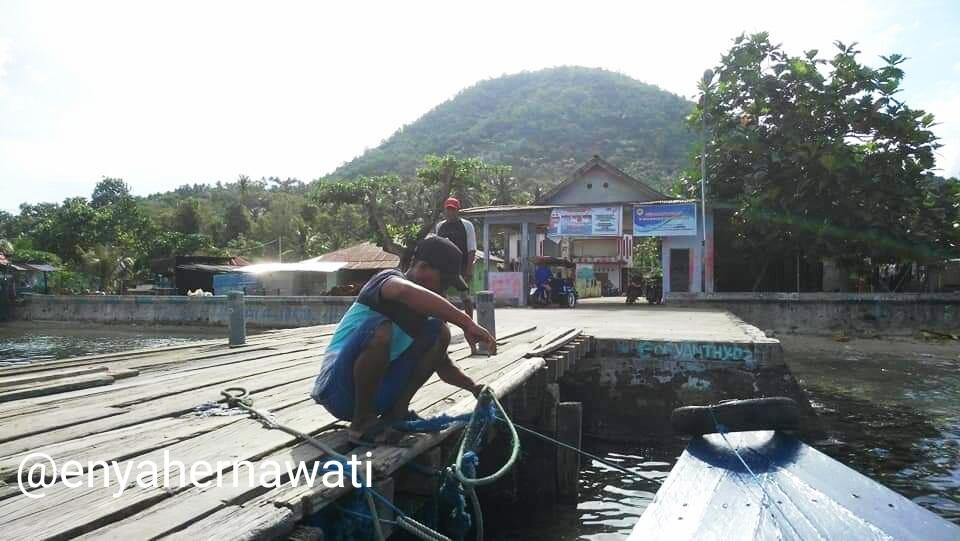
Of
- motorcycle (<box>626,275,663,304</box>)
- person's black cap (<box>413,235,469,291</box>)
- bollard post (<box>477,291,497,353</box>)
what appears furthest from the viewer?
motorcycle (<box>626,275,663,304</box>)

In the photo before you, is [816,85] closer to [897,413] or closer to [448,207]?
[897,413]

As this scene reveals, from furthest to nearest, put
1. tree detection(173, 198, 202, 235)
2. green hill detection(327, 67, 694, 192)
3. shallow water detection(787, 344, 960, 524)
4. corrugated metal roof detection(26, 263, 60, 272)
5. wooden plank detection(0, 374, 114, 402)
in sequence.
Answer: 1. green hill detection(327, 67, 694, 192)
2. tree detection(173, 198, 202, 235)
3. corrugated metal roof detection(26, 263, 60, 272)
4. shallow water detection(787, 344, 960, 524)
5. wooden plank detection(0, 374, 114, 402)

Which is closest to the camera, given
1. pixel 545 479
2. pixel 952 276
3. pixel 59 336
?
pixel 545 479

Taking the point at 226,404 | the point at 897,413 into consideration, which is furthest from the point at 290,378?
the point at 897,413

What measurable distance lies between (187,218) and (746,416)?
5705 centimetres

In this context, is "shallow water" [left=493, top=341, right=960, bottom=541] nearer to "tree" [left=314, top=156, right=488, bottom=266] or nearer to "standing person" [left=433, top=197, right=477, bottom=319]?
"standing person" [left=433, top=197, right=477, bottom=319]

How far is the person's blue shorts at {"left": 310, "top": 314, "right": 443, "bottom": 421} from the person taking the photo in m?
3.18

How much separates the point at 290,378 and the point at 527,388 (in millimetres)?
2418

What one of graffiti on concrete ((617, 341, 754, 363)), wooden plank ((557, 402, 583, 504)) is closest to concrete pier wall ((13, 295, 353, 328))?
graffiti on concrete ((617, 341, 754, 363))

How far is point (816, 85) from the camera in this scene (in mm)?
20234

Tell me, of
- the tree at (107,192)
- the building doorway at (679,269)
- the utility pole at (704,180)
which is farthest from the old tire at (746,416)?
the tree at (107,192)

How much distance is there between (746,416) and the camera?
4266 millimetres

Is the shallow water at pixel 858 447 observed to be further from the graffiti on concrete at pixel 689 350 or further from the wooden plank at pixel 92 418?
the wooden plank at pixel 92 418

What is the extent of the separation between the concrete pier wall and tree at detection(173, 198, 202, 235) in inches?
951
